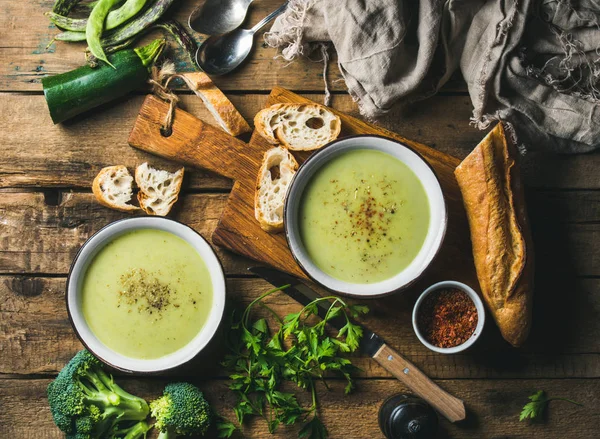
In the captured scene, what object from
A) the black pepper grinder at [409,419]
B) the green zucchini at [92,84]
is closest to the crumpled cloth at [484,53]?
the green zucchini at [92,84]

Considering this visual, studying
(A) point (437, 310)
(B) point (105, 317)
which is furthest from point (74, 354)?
(A) point (437, 310)

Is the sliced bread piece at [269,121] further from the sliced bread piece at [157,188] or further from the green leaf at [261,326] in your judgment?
the green leaf at [261,326]

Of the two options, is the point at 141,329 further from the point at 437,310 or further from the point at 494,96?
the point at 494,96

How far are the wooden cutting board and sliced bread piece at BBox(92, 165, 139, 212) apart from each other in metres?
0.15

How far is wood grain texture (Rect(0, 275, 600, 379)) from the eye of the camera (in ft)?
8.87

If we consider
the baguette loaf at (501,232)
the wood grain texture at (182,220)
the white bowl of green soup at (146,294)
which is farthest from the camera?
the wood grain texture at (182,220)

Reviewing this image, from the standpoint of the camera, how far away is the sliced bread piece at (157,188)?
268 cm

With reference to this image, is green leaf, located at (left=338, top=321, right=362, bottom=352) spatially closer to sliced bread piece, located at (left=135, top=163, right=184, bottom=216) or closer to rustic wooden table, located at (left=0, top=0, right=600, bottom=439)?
rustic wooden table, located at (left=0, top=0, right=600, bottom=439)

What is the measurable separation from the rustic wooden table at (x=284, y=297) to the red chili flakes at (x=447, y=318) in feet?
0.61

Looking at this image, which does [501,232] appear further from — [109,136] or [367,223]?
[109,136]

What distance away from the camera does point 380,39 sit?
8.39 ft

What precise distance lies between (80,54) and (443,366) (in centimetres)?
227

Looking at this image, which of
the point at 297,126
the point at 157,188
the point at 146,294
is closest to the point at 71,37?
the point at 157,188

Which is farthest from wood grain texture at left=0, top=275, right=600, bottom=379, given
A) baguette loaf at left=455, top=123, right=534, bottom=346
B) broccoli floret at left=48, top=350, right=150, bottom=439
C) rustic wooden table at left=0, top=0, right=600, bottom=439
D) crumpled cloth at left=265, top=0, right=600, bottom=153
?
crumpled cloth at left=265, top=0, right=600, bottom=153
